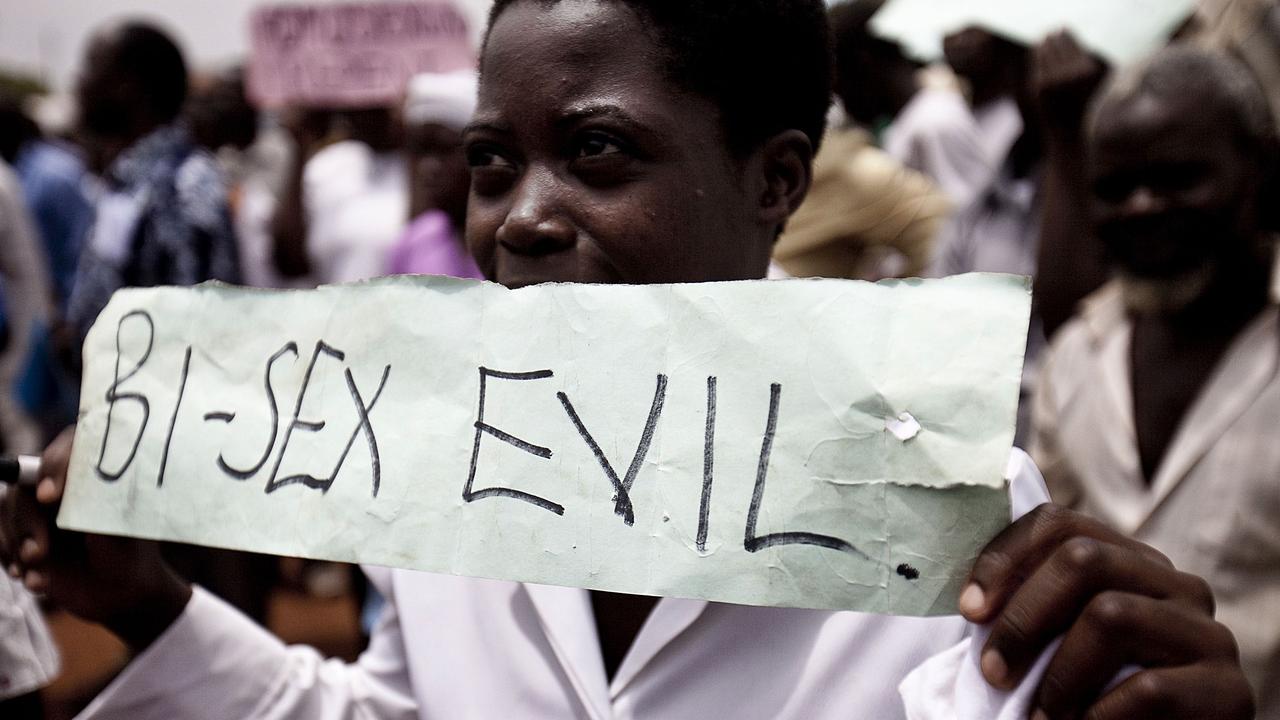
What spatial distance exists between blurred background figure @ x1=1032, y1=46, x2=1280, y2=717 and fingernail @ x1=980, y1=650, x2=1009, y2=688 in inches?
55.3

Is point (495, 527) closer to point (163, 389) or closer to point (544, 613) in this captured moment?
point (544, 613)

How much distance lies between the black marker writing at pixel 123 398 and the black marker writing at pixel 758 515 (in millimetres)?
691

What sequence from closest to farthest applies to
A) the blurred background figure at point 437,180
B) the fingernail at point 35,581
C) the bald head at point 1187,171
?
the fingernail at point 35,581 → the bald head at point 1187,171 → the blurred background figure at point 437,180

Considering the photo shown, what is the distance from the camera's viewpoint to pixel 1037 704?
2.98 feet

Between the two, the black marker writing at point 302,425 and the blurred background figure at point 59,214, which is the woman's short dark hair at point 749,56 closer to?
the black marker writing at point 302,425

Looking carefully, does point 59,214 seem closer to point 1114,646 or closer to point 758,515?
point 758,515

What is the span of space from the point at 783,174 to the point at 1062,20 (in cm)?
153

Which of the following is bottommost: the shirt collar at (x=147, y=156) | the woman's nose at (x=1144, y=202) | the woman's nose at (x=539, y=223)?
the shirt collar at (x=147, y=156)

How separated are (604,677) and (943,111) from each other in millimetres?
4088

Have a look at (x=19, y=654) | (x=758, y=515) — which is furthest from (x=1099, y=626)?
(x=19, y=654)

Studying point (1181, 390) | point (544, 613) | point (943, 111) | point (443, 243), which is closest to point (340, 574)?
point (443, 243)

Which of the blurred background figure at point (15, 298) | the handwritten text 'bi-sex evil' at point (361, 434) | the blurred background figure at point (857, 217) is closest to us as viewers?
the handwritten text 'bi-sex evil' at point (361, 434)

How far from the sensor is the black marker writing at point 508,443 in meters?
1.06

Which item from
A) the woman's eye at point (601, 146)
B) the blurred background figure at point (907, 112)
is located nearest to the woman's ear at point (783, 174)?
the woman's eye at point (601, 146)
